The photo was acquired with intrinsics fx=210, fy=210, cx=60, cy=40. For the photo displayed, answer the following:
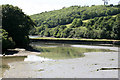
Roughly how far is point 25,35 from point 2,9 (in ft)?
40.1

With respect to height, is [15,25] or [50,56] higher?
[15,25]

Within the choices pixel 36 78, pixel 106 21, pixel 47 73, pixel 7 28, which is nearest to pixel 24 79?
pixel 36 78

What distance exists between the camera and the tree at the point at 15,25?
69.2 meters

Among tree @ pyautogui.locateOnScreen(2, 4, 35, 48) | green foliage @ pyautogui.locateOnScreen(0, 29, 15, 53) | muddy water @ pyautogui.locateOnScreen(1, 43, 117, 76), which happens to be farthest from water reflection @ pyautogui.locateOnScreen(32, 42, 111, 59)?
green foliage @ pyautogui.locateOnScreen(0, 29, 15, 53)

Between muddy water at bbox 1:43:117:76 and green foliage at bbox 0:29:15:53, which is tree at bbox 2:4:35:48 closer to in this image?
muddy water at bbox 1:43:117:76

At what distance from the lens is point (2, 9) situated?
227 feet

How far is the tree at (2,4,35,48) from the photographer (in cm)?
6925

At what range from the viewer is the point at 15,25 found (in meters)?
70.4

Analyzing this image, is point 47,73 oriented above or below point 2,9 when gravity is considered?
below

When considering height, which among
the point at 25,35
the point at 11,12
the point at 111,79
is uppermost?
the point at 11,12

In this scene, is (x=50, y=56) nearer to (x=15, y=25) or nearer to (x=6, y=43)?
(x=6, y=43)

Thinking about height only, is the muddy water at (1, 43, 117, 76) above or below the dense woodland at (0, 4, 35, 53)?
below

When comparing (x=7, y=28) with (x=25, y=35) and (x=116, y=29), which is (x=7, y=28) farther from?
(x=116, y=29)

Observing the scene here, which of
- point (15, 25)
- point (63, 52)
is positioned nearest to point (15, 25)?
point (15, 25)
